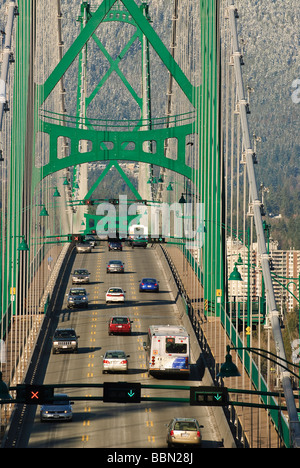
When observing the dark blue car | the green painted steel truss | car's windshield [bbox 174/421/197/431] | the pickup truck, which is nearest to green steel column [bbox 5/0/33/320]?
the pickup truck

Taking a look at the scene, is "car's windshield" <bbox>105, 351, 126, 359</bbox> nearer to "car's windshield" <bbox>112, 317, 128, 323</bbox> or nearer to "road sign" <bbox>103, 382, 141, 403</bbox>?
"car's windshield" <bbox>112, 317, 128, 323</bbox>

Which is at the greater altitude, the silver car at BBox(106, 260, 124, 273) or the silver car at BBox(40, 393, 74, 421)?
the silver car at BBox(106, 260, 124, 273)

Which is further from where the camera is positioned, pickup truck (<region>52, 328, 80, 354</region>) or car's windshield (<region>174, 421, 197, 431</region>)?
pickup truck (<region>52, 328, 80, 354</region>)

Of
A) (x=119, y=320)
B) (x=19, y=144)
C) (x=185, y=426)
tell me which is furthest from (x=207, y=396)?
(x=19, y=144)

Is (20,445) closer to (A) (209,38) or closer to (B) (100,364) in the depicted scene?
(B) (100,364)

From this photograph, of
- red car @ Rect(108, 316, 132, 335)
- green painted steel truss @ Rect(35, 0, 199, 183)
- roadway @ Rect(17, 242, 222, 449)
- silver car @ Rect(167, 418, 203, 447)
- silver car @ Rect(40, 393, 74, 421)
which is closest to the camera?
silver car @ Rect(167, 418, 203, 447)

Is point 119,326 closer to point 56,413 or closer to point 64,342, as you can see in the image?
point 64,342

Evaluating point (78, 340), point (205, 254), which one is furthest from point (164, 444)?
point (205, 254)
